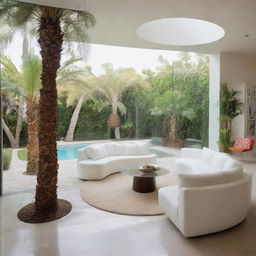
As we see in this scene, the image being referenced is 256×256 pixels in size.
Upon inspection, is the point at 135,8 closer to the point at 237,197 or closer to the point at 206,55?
the point at 237,197

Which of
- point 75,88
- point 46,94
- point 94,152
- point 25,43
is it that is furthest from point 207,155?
point 25,43

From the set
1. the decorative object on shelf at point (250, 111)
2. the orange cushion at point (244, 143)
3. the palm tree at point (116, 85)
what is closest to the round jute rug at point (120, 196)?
the palm tree at point (116, 85)

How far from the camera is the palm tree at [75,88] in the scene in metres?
6.04

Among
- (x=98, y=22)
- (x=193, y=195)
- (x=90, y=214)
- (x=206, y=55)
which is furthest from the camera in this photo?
(x=206, y=55)

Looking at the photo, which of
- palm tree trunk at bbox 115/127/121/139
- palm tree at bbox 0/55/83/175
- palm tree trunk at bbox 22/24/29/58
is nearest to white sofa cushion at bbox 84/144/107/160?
palm tree at bbox 0/55/83/175

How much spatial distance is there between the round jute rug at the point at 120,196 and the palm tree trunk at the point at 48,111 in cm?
82

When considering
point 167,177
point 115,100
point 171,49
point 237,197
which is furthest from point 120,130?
point 237,197

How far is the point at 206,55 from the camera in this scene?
8.08 m

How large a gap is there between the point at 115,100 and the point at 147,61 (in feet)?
5.39

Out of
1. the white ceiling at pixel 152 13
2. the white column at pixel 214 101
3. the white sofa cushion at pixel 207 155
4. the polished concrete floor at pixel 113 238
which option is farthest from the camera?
the white column at pixel 214 101

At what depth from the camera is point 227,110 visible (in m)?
7.45

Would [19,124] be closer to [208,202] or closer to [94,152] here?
[94,152]

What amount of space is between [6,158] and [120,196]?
7.82 ft

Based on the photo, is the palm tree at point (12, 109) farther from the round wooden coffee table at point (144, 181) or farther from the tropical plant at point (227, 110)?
the tropical plant at point (227, 110)
